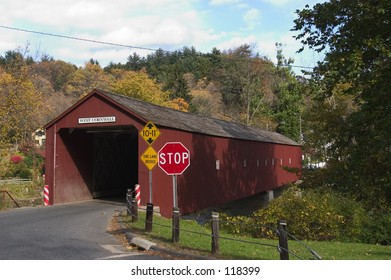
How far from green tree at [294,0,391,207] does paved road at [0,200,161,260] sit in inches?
357

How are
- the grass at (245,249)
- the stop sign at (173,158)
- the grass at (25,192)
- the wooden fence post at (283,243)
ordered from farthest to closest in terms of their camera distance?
the grass at (25,192)
the stop sign at (173,158)
the grass at (245,249)
the wooden fence post at (283,243)

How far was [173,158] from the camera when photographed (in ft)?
34.8

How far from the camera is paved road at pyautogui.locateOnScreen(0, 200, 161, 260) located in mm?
8406

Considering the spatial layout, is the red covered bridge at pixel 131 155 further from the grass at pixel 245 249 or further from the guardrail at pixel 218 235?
the grass at pixel 245 249

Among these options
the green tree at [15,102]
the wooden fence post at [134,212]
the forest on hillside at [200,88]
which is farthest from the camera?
the forest on hillside at [200,88]

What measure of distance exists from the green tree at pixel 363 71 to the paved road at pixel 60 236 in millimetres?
9073

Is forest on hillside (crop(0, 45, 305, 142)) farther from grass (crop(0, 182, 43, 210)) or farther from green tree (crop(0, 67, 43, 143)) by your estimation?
grass (crop(0, 182, 43, 210))

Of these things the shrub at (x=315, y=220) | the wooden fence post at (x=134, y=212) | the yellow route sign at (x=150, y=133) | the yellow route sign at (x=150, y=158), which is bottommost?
the shrub at (x=315, y=220)

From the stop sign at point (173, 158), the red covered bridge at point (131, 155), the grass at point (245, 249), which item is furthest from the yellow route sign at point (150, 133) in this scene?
the red covered bridge at point (131, 155)

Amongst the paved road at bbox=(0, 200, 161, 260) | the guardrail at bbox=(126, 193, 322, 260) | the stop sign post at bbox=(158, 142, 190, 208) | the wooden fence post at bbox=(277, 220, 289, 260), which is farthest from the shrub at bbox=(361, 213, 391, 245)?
the paved road at bbox=(0, 200, 161, 260)

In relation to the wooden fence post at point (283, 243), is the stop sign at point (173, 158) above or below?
above

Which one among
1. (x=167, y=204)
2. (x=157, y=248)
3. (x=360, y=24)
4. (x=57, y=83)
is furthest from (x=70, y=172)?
(x=57, y=83)

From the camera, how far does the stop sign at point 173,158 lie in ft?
34.4

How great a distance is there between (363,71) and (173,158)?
8.25m
